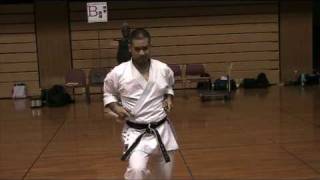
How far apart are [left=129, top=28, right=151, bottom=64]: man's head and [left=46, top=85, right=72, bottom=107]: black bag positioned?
10322 millimetres

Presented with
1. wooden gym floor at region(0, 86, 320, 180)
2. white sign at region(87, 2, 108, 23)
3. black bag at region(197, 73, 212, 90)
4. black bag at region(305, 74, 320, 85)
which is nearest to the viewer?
wooden gym floor at region(0, 86, 320, 180)

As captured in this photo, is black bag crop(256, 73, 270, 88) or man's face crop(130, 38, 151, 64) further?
black bag crop(256, 73, 270, 88)

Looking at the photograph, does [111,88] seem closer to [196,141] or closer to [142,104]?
[142,104]

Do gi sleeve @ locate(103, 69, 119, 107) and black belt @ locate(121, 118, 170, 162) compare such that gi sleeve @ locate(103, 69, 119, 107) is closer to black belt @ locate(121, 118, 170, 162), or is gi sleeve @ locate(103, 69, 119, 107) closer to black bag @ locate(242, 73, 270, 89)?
black belt @ locate(121, 118, 170, 162)

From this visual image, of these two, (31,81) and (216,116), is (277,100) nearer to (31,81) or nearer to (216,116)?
(216,116)

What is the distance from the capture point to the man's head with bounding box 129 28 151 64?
4.68 meters

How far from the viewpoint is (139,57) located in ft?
15.5

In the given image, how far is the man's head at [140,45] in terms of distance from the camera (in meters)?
4.68

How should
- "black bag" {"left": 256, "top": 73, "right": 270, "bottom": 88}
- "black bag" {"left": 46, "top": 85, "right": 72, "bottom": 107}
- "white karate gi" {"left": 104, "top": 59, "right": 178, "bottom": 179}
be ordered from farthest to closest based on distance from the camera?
"black bag" {"left": 256, "top": 73, "right": 270, "bottom": 88} → "black bag" {"left": 46, "top": 85, "right": 72, "bottom": 107} → "white karate gi" {"left": 104, "top": 59, "right": 178, "bottom": 179}

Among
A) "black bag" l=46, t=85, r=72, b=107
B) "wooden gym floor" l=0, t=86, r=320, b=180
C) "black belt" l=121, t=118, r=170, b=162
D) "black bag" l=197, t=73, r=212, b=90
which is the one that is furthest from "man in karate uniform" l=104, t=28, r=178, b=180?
"black bag" l=197, t=73, r=212, b=90

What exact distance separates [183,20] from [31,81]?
17.3ft

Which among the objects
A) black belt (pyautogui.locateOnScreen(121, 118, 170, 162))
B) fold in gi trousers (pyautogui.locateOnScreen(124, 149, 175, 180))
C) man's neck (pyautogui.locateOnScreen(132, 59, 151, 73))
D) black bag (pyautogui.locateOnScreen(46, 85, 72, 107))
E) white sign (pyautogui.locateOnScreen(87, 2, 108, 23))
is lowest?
black bag (pyautogui.locateOnScreen(46, 85, 72, 107))

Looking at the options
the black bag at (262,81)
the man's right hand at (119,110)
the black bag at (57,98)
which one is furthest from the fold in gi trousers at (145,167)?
the black bag at (262,81)

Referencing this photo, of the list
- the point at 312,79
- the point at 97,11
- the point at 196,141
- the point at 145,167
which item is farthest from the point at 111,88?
the point at 312,79
